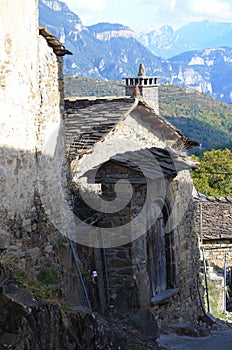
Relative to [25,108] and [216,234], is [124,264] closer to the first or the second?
[25,108]

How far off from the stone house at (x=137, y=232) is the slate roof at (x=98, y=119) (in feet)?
0.25

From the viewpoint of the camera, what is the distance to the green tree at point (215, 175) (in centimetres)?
3697

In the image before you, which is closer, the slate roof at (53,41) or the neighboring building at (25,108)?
the neighboring building at (25,108)

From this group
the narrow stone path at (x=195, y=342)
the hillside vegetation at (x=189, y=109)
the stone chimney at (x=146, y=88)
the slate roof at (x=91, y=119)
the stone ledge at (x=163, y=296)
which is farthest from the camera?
the hillside vegetation at (x=189, y=109)

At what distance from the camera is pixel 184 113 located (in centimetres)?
7319

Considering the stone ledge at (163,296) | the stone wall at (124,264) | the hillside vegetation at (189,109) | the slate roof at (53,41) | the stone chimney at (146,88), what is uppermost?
the hillside vegetation at (189,109)

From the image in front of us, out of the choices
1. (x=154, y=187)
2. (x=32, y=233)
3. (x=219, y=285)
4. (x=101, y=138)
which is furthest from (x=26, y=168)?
(x=219, y=285)

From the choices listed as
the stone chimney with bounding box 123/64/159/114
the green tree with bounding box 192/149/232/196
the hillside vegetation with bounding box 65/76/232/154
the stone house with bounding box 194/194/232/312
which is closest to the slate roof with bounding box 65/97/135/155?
the stone house with bounding box 194/194/232/312

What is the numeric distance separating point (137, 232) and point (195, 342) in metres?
1.89

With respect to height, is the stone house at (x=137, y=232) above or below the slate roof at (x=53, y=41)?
below

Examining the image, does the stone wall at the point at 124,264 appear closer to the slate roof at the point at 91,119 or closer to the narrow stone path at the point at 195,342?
the narrow stone path at the point at 195,342

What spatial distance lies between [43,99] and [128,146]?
7107 millimetres

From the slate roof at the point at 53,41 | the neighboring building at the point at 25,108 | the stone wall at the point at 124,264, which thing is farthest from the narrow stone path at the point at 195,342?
the slate roof at the point at 53,41

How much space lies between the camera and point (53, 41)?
876 centimetres
